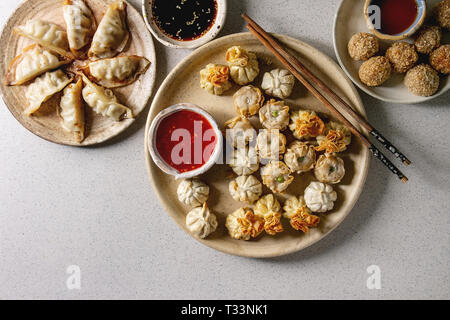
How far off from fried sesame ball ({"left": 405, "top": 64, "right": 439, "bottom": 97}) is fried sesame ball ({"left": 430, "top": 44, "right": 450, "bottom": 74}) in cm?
3

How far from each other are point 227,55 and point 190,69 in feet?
0.83

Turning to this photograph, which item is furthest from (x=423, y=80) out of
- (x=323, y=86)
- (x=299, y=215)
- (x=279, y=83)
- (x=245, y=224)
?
(x=245, y=224)

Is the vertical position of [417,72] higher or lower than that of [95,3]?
lower

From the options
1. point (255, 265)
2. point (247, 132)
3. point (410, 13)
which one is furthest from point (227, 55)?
point (255, 265)

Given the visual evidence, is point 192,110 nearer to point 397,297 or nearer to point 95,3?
point 95,3

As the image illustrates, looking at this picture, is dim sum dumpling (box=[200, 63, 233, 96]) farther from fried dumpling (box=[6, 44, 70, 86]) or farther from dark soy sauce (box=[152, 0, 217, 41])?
fried dumpling (box=[6, 44, 70, 86])

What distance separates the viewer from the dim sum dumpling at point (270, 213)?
2197 millimetres

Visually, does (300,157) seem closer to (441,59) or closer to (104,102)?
(441,59)

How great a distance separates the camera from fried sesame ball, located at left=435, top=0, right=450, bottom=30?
211 cm

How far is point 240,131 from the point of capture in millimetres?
2252

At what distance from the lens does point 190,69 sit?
235 cm

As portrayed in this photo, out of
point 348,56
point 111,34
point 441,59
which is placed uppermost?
point 111,34

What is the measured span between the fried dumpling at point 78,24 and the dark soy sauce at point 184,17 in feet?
1.38

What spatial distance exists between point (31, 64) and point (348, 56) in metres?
1.85
